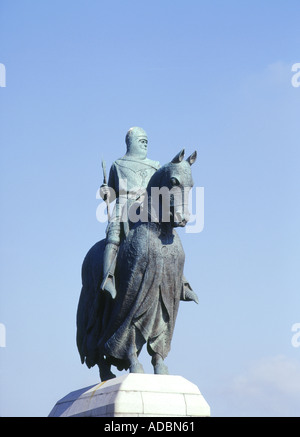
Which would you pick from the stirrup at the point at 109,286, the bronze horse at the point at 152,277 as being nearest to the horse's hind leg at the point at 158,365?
the bronze horse at the point at 152,277

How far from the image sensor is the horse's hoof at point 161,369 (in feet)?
46.9

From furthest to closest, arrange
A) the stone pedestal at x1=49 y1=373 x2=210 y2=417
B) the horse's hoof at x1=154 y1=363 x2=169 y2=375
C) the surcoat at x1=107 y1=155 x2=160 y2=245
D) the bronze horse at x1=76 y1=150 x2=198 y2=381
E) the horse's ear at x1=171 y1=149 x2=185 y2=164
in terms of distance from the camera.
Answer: the surcoat at x1=107 y1=155 x2=160 y2=245, the horse's hoof at x1=154 y1=363 x2=169 y2=375, the bronze horse at x1=76 y1=150 x2=198 y2=381, the horse's ear at x1=171 y1=149 x2=185 y2=164, the stone pedestal at x1=49 y1=373 x2=210 y2=417

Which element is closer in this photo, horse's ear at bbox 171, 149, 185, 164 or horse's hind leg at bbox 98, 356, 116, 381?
horse's ear at bbox 171, 149, 185, 164

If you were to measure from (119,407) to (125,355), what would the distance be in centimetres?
145

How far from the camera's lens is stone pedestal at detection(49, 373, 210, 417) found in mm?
13000

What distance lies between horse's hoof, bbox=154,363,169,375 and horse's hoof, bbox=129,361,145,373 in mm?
288

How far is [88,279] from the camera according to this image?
15.5 metres

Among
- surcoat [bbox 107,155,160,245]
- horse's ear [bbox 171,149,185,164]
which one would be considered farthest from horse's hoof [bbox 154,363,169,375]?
horse's ear [bbox 171,149,185,164]

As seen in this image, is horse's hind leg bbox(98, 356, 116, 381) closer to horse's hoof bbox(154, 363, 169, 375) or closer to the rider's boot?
horse's hoof bbox(154, 363, 169, 375)

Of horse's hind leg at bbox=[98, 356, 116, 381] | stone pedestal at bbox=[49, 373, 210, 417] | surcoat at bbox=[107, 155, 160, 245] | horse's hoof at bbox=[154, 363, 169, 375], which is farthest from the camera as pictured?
surcoat at bbox=[107, 155, 160, 245]

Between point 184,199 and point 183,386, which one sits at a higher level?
point 184,199
